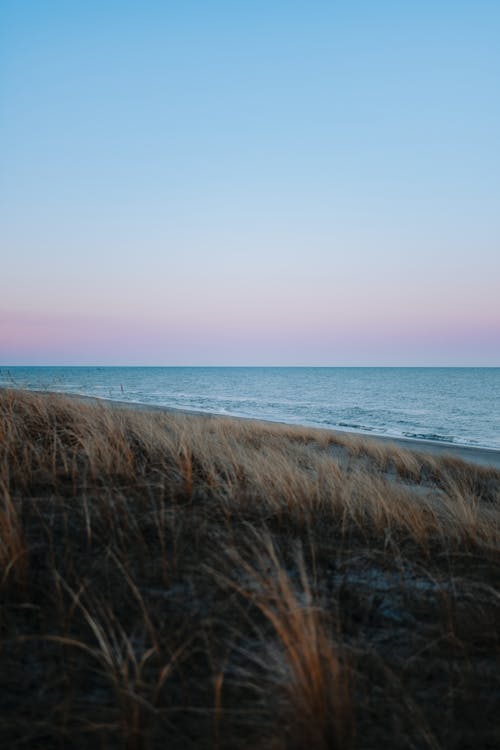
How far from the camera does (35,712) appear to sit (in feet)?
5.52

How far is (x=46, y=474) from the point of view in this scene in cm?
398

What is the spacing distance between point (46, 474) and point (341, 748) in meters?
3.20

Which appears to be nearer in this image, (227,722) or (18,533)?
(227,722)

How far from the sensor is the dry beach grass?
1.68m

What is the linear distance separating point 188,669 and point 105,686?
1.12 feet

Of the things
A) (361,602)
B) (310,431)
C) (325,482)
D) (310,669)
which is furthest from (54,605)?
(310,431)

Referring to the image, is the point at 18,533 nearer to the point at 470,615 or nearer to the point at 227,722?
the point at 227,722

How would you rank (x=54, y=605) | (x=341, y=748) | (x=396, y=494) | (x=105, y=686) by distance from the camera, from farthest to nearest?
(x=396, y=494) < (x=54, y=605) < (x=105, y=686) < (x=341, y=748)

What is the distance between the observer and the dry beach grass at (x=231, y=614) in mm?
1684

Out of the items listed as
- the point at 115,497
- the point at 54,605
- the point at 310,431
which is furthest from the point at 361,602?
the point at 310,431

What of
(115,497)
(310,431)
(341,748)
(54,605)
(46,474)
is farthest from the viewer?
(310,431)

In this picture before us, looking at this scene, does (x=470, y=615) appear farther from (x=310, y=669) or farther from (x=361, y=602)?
(x=310, y=669)

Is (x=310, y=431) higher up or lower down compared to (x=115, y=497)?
lower down

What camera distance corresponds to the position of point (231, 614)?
2361mm
